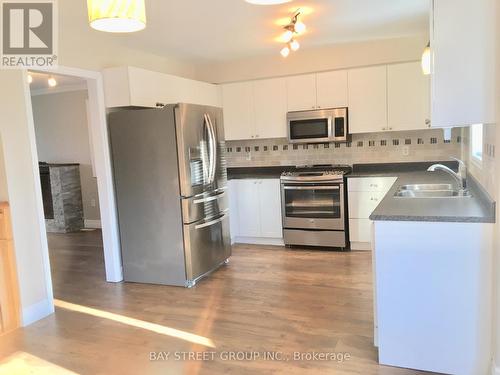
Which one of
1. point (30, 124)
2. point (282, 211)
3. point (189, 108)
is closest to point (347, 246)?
point (282, 211)

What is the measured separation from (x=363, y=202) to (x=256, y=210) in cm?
131

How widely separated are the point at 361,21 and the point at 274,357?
2997mm

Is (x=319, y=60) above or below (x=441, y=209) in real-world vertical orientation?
above

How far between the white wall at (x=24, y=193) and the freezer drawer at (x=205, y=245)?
1196 mm

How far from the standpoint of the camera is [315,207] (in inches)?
193

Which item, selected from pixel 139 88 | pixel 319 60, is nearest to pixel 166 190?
pixel 139 88

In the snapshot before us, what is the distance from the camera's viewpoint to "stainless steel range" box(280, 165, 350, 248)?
15.6 ft

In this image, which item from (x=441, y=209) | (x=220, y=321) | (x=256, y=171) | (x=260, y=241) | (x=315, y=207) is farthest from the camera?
(x=256, y=171)

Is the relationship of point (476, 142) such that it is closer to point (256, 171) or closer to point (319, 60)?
point (319, 60)

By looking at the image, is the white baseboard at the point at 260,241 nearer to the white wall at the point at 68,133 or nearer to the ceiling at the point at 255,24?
the ceiling at the point at 255,24

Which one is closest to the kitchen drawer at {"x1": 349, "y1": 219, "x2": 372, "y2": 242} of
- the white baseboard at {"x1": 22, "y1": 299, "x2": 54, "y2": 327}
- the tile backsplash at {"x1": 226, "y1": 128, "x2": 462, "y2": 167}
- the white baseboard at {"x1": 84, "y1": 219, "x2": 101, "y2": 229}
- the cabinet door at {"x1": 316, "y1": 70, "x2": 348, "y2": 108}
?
the tile backsplash at {"x1": 226, "y1": 128, "x2": 462, "y2": 167}

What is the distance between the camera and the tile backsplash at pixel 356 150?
192 inches

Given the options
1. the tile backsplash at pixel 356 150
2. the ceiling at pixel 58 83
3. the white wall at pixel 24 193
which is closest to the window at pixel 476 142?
the tile backsplash at pixel 356 150

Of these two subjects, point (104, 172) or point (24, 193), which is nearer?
point (24, 193)
